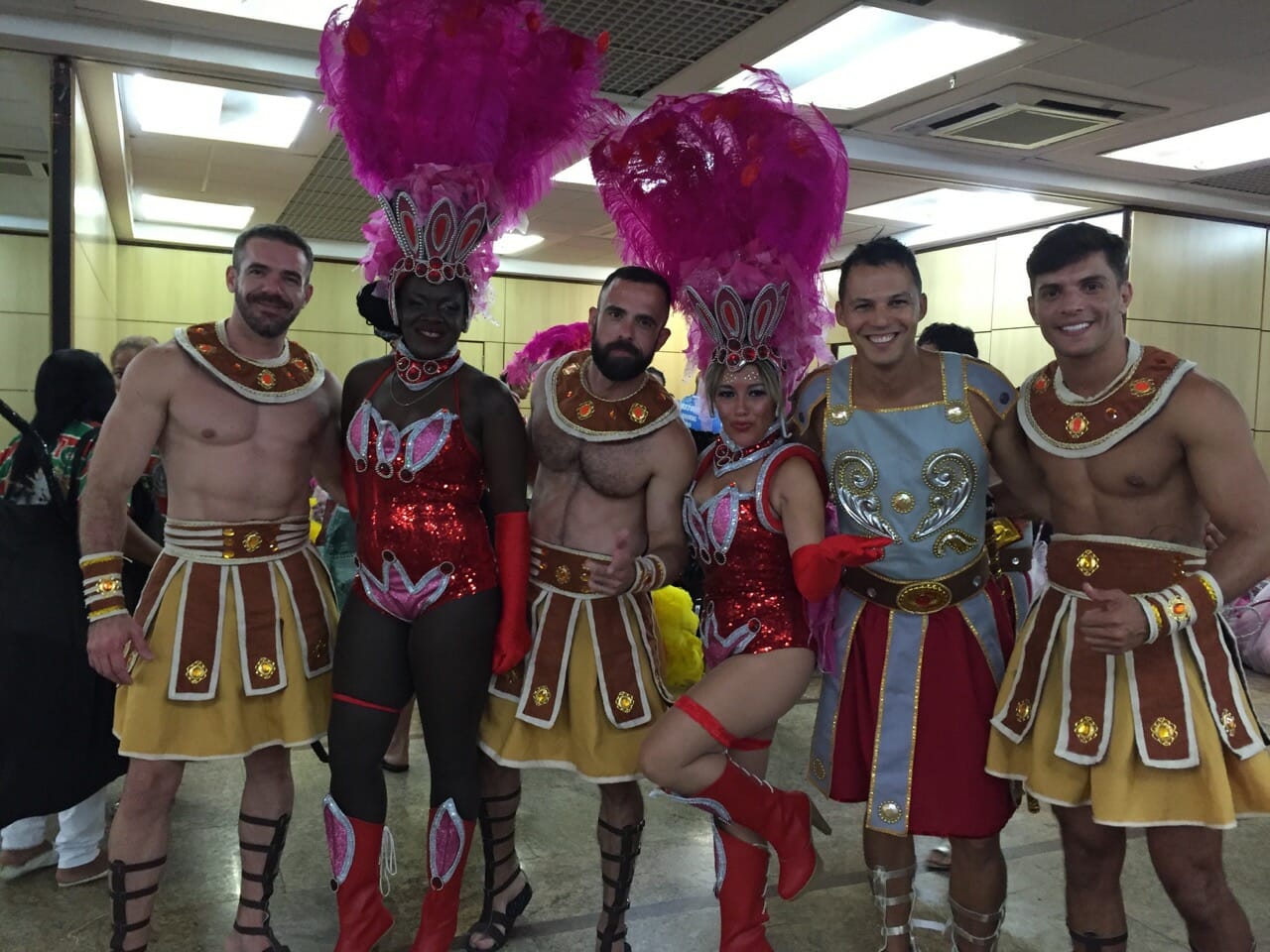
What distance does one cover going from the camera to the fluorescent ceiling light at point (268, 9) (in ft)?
14.7

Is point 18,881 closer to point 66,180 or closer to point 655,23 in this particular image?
point 66,180

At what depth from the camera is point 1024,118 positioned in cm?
583

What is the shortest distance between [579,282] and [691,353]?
941 centimetres

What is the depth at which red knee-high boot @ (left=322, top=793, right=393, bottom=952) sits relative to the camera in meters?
2.29

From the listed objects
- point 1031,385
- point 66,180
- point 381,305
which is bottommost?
point 1031,385

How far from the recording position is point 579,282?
11.8 metres

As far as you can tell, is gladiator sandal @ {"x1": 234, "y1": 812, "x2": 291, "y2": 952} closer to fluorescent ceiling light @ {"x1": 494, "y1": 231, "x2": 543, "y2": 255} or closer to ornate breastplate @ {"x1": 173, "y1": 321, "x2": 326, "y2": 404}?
ornate breastplate @ {"x1": 173, "y1": 321, "x2": 326, "y2": 404}

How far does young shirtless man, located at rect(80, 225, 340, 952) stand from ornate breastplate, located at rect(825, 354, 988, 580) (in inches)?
52.7

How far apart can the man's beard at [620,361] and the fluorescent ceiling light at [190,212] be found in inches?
288

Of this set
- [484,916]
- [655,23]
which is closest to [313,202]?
[655,23]

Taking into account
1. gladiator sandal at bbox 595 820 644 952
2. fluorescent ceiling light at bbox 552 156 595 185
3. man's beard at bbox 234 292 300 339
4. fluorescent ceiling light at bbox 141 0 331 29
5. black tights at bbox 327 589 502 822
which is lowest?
gladiator sandal at bbox 595 820 644 952

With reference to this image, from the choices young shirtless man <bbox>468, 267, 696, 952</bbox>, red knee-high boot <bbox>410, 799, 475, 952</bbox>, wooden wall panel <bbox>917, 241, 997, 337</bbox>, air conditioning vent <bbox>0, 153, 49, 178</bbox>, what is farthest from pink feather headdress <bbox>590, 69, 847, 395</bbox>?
wooden wall panel <bbox>917, 241, 997, 337</bbox>

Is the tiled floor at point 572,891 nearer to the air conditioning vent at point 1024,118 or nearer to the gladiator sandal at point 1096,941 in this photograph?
the gladiator sandal at point 1096,941

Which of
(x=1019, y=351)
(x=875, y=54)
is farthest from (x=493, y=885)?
(x=1019, y=351)
